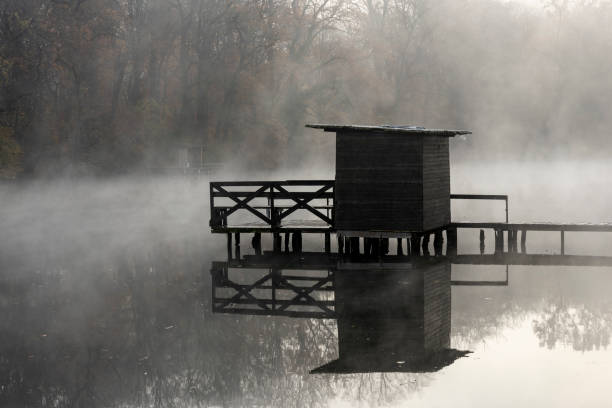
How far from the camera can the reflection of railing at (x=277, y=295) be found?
19.0 m


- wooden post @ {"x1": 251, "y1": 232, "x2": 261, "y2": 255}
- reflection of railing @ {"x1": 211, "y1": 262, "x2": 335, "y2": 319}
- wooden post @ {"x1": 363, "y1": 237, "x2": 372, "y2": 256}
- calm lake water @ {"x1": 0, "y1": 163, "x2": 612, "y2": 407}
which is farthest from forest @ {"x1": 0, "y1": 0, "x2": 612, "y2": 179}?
reflection of railing @ {"x1": 211, "y1": 262, "x2": 335, "y2": 319}

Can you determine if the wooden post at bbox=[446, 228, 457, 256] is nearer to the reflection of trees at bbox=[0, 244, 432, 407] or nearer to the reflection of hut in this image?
the reflection of hut

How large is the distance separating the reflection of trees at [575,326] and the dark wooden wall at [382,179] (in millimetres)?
7208

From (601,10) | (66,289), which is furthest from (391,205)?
(601,10)

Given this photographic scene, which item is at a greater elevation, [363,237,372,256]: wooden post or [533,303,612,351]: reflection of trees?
[363,237,372,256]: wooden post

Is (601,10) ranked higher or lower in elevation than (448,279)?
higher

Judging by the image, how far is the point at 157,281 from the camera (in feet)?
78.9

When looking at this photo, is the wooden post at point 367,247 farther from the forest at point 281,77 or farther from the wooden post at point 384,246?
the forest at point 281,77

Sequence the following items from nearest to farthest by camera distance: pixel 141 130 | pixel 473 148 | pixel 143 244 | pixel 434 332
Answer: pixel 434 332 → pixel 143 244 → pixel 141 130 → pixel 473 148

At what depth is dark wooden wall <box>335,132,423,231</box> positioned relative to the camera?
2562cm

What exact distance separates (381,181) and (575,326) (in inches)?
381

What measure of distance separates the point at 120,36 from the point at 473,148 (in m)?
37.8

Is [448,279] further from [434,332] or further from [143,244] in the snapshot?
[143,244]

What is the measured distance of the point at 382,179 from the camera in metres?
25.7
